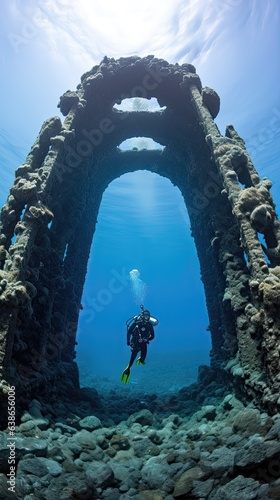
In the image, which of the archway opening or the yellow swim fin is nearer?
the yellow swim fin

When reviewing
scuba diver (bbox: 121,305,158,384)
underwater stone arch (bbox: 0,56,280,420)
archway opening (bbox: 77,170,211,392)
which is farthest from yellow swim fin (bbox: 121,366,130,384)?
archway opening (bbox: 77,170,211,392)

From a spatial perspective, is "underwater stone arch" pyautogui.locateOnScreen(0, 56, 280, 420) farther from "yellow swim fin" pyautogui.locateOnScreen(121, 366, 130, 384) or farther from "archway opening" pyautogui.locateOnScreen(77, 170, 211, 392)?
"archway opening" pyautogui.locateOnScreen(77, 170, 211, 392)

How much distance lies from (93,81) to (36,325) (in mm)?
7297

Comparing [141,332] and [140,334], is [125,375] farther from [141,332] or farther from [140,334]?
[141,332]

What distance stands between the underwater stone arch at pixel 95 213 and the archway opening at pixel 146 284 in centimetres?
1117

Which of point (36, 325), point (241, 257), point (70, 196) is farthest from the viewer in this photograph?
point (70, 196)

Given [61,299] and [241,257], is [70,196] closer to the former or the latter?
[61,299]

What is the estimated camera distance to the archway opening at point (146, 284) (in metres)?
33.2

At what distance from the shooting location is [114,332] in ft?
384

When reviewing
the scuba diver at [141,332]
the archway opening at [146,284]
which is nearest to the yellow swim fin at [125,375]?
the scuba diver at [141,332]

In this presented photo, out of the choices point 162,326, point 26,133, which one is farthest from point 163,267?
point 26,133

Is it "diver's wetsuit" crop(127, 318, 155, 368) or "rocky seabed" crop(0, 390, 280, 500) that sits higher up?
"diver's wetsuit" crop(127, 318, 155, 368)

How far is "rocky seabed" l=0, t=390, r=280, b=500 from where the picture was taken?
116 inches

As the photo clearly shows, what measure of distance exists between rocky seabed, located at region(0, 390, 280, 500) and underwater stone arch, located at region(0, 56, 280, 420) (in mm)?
782
